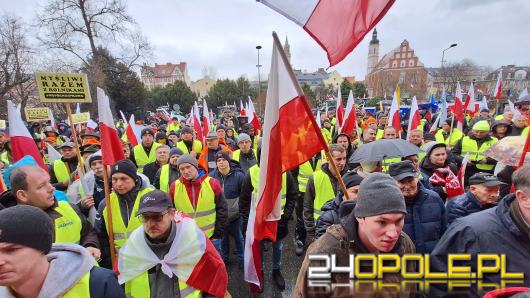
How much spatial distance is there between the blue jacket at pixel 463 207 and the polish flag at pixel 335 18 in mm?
2002

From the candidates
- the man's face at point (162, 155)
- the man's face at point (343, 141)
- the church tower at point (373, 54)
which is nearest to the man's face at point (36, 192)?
the man's face at point (162, 155)

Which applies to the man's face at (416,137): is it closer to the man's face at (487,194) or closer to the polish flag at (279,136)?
the man's face at (487,194)

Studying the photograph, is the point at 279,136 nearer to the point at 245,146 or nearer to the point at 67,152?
the point at 245,146

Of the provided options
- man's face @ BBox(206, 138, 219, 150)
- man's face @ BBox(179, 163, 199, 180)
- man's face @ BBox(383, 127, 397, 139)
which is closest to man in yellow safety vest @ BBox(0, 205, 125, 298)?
man's face @ BBox(179, 163, 199, 180)

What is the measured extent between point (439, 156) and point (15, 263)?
454 cm

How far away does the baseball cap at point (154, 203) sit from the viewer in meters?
2.21

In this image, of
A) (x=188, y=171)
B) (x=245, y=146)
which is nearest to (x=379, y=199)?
(x=188, y=171)

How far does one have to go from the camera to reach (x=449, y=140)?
693cm

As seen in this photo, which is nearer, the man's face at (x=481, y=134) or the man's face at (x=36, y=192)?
the man's face at (x=36, y=192)

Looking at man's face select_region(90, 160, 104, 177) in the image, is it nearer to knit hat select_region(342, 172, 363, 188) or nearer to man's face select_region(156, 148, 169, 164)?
man's face select_region(156, 148, 169, 164)

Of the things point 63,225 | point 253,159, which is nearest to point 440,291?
point 63,225

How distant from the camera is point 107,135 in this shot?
326 cm

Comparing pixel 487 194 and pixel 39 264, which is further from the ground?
pixel 39 264

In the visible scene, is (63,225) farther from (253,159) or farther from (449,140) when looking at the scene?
(449,140)
